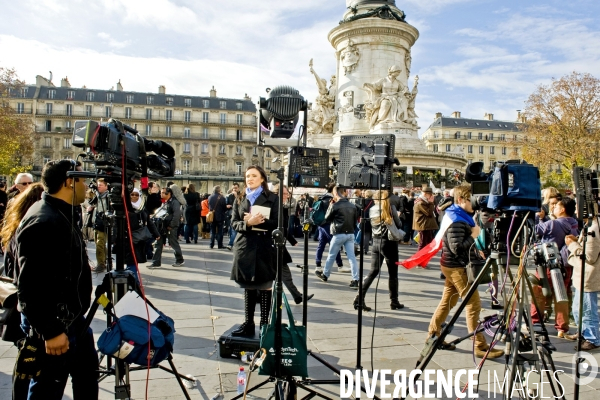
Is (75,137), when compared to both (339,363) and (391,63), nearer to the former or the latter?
(339,363)

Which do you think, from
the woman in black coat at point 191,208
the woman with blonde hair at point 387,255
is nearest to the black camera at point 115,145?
the woman with blonde hair at point 387,255

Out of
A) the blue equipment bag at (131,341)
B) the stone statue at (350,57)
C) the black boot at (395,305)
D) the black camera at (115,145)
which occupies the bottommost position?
the black boot at (395,305)

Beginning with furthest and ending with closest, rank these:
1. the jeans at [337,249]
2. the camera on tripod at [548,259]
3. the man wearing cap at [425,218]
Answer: the man wearing cap at [425,218] < the jeans at [337,249] < the camera on tripod at [548,259]

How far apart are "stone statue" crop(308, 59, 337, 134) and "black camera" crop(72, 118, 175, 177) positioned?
21822 mm

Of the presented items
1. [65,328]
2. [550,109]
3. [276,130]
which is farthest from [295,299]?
[550,109]

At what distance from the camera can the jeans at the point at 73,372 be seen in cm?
262

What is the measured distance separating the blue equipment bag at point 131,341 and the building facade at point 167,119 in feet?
198

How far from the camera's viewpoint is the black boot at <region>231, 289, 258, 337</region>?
445 centimetres

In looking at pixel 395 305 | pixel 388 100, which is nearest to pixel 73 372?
pixel 395 305

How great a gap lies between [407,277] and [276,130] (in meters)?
5.79

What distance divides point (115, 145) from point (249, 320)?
2.31 metres

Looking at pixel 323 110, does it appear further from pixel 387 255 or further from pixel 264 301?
pixel 264 301

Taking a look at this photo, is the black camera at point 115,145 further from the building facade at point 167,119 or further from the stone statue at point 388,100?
the building facade at point 167,119

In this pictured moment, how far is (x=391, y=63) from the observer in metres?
21.8
